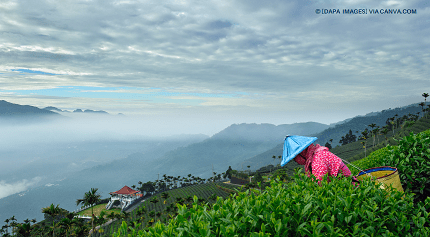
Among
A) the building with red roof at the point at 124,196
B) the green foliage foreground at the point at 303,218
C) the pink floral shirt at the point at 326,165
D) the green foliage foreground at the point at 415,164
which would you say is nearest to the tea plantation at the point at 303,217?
the green foliage foreground at the point at 303,218

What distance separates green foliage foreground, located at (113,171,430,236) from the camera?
2.32 metres

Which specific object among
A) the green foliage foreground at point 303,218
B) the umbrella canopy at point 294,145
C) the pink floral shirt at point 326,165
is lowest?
the green foliage foreground at point 303,218

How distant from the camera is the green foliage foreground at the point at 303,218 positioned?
7.63ft

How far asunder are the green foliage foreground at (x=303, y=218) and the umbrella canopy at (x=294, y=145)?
1391mm

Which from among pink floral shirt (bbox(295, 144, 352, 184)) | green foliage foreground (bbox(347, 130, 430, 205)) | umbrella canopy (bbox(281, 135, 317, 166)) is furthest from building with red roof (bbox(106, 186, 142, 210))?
green foliage foreground (bbox(347, 130, 430, 205))

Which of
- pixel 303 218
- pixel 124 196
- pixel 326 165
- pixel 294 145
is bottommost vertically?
pixel 124 196

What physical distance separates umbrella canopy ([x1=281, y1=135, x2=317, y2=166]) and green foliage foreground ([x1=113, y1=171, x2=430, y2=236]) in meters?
1.39

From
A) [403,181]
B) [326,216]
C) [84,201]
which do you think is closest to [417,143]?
[403,181]

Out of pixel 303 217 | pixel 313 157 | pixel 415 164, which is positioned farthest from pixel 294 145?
pixel 415 164

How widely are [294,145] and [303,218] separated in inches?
86.7

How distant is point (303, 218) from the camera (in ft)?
8.82

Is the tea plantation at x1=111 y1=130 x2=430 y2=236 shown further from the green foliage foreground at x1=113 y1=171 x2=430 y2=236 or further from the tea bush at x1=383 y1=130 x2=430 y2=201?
the tea bush at x1=383 y1=130 x2=430 y2=201

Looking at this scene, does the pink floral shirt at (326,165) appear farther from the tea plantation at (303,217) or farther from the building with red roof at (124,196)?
the building with red roof at (124,196)

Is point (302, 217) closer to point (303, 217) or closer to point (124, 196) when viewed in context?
point (303, 217)
